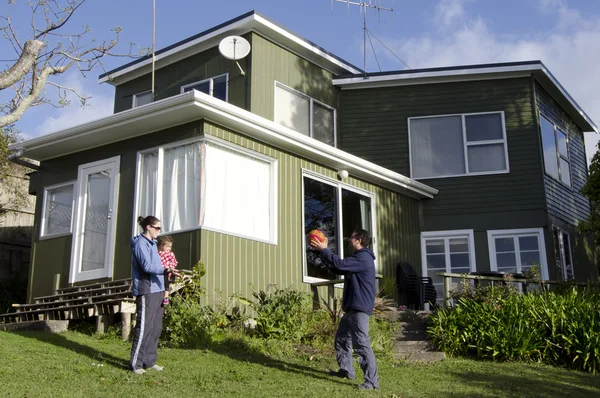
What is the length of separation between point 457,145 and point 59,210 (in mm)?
8345

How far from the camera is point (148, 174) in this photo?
36.6 ft

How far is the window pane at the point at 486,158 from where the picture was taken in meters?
15.4

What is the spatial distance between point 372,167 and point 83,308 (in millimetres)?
5858

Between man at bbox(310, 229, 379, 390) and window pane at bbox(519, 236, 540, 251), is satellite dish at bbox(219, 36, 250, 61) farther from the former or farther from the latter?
man at bbox(310, 229, 379, 390)

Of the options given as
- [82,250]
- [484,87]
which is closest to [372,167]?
[484,87]

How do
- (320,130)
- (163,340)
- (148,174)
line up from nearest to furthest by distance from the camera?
(163,340), (148,174), (320,130)

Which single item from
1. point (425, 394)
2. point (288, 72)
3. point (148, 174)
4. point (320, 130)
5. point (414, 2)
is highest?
point (414, 2)

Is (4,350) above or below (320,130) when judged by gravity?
below

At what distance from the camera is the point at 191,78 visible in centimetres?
1525

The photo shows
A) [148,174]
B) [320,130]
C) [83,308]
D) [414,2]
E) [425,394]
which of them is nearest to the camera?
[425,394]

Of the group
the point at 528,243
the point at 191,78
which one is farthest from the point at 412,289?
the point at 191,78

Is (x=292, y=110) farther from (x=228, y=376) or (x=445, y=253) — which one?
(x=228, y=376)

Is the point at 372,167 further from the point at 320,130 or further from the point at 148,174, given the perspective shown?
the point at 148,174

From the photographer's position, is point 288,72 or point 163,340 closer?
point 163,340
